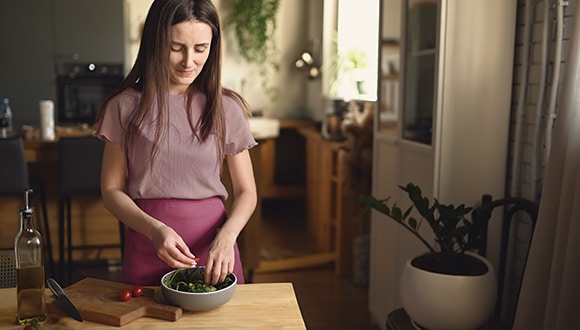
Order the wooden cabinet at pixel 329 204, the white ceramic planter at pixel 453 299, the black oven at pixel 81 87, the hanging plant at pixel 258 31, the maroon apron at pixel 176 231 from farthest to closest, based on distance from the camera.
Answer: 1. the hanging plant at pixel 258 31
2. the black oven at pixel 81 87
3. the wooden cabinet at pixel 329 204
4. the white ceramic planter at pixel 453 299
5. the maroon apron at pixel 176 231

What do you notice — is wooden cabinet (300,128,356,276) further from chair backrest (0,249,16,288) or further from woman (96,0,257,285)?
chair backrest (0,249,16,288)

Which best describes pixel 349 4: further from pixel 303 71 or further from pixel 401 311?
pixel 401 311

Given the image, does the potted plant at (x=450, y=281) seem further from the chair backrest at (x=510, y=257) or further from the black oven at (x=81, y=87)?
the black oven at (x=81, y=87)

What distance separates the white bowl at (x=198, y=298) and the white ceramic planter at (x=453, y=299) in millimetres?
967

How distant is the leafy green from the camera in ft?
4.28

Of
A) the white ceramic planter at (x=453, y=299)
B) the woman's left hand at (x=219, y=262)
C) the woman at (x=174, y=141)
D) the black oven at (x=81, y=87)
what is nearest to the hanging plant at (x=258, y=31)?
the black oven at (x=81, y=87)

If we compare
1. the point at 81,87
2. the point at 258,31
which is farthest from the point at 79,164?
the point at 258,31

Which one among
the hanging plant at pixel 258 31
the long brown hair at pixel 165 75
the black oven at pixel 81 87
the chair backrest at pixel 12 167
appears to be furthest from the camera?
the hanging plant at pixel 258 31

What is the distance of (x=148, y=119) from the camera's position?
1.57 m

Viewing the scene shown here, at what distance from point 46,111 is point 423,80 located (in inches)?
91.2

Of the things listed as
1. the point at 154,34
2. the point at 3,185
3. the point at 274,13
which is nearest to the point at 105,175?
the point at 154,34

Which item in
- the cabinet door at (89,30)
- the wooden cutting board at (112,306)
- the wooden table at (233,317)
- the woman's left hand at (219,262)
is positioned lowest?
the wooden table at (233,317)

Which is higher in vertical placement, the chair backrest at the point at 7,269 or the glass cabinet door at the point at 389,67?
the glass cabinet door at the point at 389,67

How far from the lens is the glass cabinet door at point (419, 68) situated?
2463 millimetres
